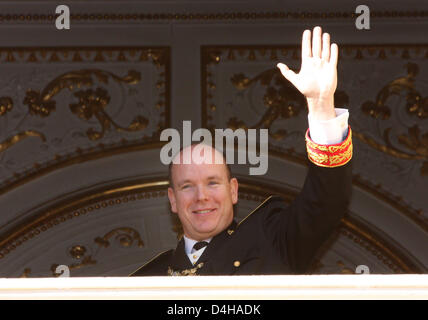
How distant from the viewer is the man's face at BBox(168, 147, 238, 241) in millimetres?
2209

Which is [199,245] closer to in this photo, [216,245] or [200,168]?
[216,245]

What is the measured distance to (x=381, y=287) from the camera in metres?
1.20

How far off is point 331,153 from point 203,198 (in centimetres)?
41

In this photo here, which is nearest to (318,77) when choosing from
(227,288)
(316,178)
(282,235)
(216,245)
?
(316,178)

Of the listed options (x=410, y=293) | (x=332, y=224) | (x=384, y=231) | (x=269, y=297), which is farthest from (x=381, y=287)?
(x=384, y=231)

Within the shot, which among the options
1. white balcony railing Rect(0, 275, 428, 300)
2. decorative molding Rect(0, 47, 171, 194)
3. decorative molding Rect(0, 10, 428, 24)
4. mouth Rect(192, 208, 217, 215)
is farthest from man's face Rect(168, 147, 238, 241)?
decorative molding Rect(0, 10, 428, 24)

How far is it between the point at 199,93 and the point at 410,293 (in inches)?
108

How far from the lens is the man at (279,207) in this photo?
1.90 metres

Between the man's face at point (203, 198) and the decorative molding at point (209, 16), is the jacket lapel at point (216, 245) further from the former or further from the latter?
the decorative molding at point (209, 16)

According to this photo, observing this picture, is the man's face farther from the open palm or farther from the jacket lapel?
the open palm

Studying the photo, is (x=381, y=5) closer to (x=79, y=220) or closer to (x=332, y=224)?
(x=79, y=220)

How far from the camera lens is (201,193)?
221cm

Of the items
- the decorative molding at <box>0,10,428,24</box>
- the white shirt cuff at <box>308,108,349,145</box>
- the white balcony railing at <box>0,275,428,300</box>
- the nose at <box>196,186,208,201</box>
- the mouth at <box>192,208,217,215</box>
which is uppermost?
the decorative molding at <box>0,10,428,24</box>

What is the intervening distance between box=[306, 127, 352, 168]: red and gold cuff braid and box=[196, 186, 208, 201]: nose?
0.36m
